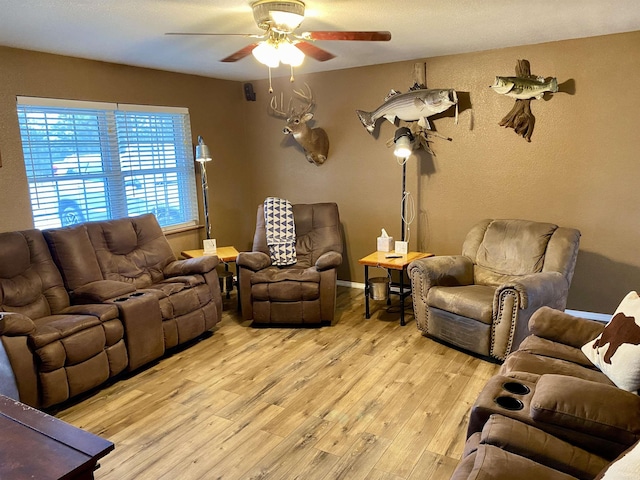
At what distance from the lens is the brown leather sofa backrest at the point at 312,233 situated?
4.50 metres

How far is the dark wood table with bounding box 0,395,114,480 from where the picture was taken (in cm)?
116

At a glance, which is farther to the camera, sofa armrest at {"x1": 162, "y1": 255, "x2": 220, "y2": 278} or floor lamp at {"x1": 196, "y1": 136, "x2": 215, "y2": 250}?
floor lamp at {"x1": 196, "y1": 136, "x2": 215, "y2": 250}

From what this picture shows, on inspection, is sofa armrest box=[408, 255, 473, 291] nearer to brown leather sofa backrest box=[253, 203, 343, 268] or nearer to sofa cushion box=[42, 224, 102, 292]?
brown leather sofa backrest box=[253, 203, 343, 268]

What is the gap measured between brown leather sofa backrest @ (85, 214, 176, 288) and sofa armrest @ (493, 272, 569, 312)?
2.75m

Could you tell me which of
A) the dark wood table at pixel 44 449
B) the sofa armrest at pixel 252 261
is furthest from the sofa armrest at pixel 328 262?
the dark wood table at pixel 44 449

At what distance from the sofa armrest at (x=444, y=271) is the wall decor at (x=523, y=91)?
1225 millimetres

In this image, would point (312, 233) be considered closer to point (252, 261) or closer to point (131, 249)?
point (252, 261)

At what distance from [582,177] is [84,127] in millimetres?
4166

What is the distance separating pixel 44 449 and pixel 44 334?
1.73m

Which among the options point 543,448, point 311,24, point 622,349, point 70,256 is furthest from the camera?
point 70,256

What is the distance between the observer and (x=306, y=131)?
4816 millimetres

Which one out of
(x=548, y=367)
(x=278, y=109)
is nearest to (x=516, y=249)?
(x=548, y=367)

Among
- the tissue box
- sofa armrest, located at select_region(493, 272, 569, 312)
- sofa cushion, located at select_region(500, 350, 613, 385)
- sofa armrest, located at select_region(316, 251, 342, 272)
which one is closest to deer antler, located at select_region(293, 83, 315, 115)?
the tissue box

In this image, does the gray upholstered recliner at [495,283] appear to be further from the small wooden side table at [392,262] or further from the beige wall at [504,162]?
the beige wall at [504,162]
